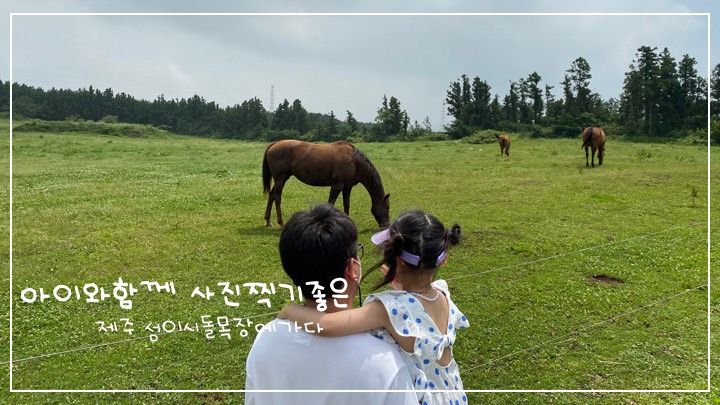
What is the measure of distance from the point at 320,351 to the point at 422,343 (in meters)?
0.40

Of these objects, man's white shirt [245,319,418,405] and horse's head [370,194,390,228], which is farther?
horse's head [370,194,390,228]

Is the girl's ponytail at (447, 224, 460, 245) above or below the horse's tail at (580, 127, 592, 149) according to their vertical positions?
below

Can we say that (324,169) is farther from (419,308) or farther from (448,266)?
(419,308)

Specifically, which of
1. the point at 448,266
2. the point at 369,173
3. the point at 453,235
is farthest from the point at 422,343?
the point at 369,173

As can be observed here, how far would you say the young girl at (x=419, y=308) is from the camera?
1.67 m

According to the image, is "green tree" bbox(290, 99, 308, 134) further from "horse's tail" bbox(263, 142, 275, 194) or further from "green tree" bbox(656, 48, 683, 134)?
"green tree" bbox(656, 48, 683, 134)

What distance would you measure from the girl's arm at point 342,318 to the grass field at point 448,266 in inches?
84.0

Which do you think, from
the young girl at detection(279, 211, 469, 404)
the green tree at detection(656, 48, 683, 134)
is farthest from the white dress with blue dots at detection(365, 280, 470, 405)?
the green tree at detection(656, 48, 683, 134)

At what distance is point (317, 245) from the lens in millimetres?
1520

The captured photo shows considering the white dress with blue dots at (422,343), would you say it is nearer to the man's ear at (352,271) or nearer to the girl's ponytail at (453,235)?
the man's ear at (352,271)

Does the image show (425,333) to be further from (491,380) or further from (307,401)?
(491,380)

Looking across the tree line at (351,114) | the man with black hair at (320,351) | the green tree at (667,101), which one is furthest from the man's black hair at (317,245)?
the green tree at (667,101)

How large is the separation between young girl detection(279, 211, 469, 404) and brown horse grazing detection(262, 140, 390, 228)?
5541 millimetres

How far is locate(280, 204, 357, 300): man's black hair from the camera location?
152cm
